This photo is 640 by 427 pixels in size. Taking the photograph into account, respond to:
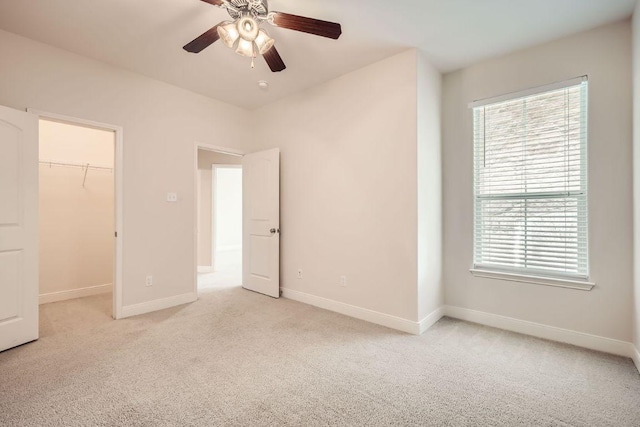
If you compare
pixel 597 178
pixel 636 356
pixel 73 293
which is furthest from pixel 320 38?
pixel 73 293

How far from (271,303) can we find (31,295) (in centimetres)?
228

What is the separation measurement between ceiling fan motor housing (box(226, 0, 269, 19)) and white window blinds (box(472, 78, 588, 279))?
2290 mm

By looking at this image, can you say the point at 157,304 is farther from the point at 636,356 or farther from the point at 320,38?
the point at 636,356

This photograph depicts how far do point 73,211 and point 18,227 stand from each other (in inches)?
64.3

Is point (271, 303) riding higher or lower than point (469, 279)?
lower

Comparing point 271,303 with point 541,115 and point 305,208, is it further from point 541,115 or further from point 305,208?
point 541,115

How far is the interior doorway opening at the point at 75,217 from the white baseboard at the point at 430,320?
3555 mm

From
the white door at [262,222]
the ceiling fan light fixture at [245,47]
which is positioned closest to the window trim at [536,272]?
the ceiling fan light fixture at [245,47]

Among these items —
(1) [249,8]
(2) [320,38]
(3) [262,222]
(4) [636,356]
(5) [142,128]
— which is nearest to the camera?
(1) [249,8]

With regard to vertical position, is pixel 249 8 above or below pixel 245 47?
above

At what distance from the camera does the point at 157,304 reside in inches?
133

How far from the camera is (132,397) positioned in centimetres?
179

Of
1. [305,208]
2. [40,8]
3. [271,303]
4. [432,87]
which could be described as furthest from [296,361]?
[40,8]

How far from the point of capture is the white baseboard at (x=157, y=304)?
124 inches
